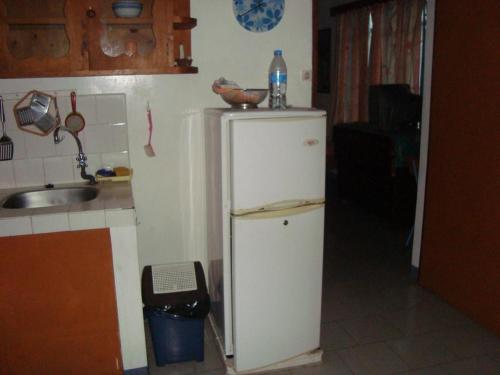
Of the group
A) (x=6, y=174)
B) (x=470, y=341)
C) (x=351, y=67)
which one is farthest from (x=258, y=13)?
(x=351, y=67)

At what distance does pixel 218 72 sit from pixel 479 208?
166cm

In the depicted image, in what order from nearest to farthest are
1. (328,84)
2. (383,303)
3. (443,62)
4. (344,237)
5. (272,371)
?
(272,371) → (443,62) → (383,303) → (344,237) → (328,84)

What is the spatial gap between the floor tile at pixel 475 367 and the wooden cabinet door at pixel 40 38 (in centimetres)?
234

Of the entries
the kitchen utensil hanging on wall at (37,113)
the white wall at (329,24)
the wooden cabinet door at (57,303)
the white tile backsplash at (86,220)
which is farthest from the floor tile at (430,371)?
the white wall at (329,24)

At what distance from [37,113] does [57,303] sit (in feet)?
3.25

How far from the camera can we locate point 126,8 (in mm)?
2201

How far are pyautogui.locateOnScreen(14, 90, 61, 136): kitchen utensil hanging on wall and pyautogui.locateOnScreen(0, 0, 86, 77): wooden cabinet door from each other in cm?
18

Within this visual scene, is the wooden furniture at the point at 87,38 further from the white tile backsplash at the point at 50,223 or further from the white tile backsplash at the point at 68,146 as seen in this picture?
the white tile backsplash at the point at 50,223

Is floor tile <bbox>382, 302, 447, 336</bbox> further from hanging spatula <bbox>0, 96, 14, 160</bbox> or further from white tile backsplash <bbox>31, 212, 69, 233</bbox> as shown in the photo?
hanging spatula <bbox>0, 96, 14, 160</bbox>

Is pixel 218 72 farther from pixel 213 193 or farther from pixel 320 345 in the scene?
pixel 320 345

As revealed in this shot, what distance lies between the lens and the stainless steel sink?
90.6 inches

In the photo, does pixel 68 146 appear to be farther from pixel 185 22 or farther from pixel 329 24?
pixel 329 24

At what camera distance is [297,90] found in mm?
2637

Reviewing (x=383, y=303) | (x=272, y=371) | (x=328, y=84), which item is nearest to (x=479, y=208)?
(x=383, y=303)
